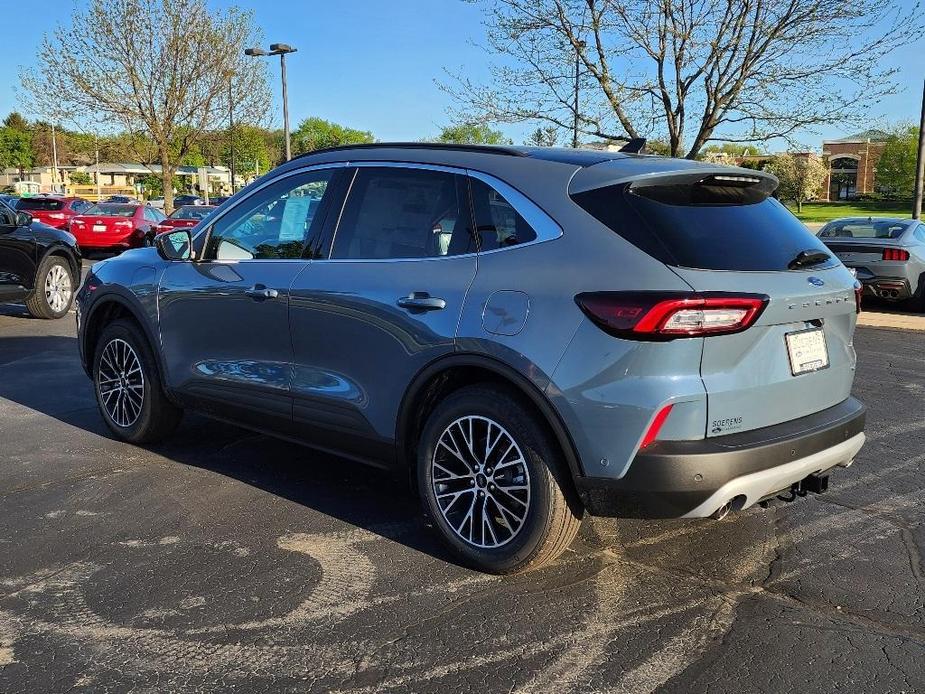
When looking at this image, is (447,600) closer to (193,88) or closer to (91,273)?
(91,273)

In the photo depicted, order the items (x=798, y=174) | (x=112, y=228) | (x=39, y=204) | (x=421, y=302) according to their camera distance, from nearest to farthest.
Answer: (x=421, y=302), (x=112, y=228), (x=39, y=204), (x=798, y=174)

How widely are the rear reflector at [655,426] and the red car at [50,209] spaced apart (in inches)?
897

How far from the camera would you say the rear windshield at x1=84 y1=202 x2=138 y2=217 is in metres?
23.0

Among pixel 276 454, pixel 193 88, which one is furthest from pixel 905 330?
pixel 193 88

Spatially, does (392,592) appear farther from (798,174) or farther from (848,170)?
(848,170)

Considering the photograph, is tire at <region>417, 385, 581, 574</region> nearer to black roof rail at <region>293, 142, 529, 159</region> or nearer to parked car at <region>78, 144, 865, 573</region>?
parked car at <region>78, 144, 865, 573</region>

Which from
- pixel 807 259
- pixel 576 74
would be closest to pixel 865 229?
pixel 576 74

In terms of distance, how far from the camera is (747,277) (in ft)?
10.7

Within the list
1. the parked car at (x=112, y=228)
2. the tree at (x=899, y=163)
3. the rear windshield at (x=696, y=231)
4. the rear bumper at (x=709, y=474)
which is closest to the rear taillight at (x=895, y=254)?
the rear windshield at (x=696, y=231)

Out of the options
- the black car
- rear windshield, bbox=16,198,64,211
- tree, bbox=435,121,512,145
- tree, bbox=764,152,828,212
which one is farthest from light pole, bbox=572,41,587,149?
tree, bbox=764,152,828,212

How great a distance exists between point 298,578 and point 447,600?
2.14 feet

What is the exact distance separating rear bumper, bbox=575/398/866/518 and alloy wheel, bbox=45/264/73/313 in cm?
962

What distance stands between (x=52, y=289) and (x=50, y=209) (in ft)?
53.3

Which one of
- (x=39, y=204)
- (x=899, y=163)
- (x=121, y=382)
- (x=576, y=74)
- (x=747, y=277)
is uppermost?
(x=899, y=163)
